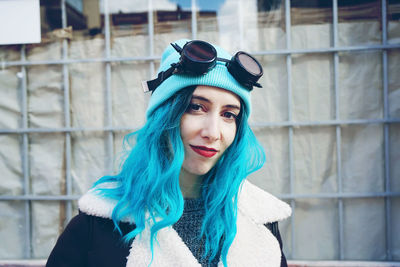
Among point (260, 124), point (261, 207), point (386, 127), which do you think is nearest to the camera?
point (261, 207)

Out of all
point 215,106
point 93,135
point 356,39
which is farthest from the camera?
point 93,135

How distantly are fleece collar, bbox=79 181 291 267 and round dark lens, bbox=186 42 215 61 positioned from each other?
772mm

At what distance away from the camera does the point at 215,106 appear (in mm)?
1398

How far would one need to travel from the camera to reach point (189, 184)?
157cm

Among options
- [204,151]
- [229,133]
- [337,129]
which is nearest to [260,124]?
[337,129]

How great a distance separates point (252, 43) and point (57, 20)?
1898 millimetres

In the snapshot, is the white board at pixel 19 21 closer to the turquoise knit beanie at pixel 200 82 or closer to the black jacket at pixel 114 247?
the turquoise knit beanie at pixel 200 82

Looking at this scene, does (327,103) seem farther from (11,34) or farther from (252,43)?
(11,34)

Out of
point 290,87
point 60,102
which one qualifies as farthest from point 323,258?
point 60,102

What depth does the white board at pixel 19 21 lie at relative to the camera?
2906mm

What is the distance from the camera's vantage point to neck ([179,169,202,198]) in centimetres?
155

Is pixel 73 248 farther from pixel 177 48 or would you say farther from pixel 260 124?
pixel 260 124

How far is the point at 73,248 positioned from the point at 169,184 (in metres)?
0.52

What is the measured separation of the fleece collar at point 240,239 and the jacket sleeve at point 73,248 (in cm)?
8
